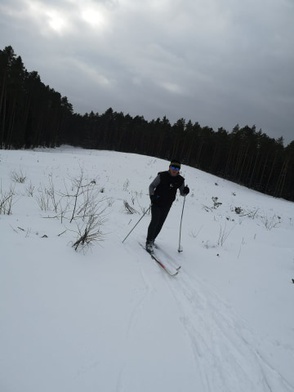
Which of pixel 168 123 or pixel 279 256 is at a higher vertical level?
pixel 168 123

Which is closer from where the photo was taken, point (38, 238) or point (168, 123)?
point (38, 238)

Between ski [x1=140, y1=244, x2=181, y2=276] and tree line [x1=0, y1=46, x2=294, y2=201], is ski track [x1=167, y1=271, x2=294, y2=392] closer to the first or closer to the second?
ski [x1=140, y1=244, x2=181, y2=276]

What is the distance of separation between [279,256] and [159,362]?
520 cm

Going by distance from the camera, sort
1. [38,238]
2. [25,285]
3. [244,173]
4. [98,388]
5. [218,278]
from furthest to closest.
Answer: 1. [244,173]
2. [218,278]
3. [38,238]
4. [25,285]
5. [98,388]

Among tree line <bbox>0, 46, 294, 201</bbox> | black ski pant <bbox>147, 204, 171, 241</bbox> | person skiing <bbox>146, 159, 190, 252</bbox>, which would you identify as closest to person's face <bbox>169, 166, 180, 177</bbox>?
person skiing <bbox>146, 159, 190, 252</bbox>

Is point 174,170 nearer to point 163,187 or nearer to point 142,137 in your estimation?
point 163,187

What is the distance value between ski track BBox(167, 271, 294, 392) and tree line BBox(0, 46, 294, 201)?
110ft

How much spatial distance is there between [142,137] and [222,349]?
71319 millimetres

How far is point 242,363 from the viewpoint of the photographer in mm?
2699

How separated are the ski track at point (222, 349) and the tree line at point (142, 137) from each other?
33.7 metres

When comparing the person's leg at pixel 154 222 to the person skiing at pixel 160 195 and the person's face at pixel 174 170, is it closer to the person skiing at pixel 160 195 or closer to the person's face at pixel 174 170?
the person skiing at pixel 160 195

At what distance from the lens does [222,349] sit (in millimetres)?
2859

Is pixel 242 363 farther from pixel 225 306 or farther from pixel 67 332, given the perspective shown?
pixel 67 332

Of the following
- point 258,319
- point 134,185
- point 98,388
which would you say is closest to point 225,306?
point 258,319
